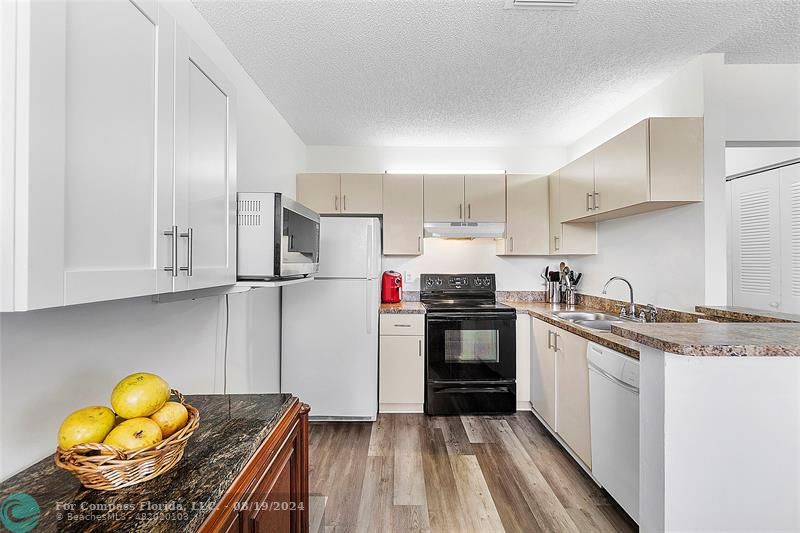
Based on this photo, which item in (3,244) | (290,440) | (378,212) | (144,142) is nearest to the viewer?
(3,244)

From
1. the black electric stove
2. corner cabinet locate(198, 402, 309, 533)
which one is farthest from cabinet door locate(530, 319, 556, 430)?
corner cabinet locate(198, 402, 309, 533)

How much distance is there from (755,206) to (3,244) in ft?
15.1

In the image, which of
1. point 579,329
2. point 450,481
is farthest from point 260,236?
point 579,329

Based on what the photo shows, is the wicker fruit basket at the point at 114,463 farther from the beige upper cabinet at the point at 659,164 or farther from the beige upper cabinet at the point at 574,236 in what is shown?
the beige upper cabinet at the point at 574,236

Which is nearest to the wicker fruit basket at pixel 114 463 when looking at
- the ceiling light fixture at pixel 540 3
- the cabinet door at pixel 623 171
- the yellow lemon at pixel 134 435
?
the yellow lemon at pixel 134 435

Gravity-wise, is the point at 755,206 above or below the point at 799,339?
above

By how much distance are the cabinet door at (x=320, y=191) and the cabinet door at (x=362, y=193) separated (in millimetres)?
71

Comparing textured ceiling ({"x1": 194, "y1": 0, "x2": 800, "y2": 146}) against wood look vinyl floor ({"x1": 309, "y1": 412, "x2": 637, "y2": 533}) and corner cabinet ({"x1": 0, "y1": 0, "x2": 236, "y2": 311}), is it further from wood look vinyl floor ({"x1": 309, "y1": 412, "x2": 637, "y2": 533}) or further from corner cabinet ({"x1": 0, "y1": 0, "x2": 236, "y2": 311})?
wood look vinyl floor ({"x1": 309, "y1": 412, "x2": 637, "y2": 533})

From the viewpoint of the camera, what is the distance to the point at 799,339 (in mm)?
1178

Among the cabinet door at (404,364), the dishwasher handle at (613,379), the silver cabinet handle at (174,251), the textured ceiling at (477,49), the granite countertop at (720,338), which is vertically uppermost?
the textured ceiling at (477,49)

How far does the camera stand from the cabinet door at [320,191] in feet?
12.2

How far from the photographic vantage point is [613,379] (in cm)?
197

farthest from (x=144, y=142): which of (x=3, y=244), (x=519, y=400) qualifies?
(x=519, y=400)

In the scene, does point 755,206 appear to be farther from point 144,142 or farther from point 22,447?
point 22,447
